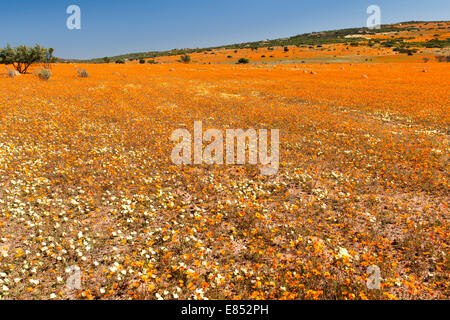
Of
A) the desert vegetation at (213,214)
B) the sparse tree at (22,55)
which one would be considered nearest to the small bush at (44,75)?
the sparse tree at (22,55)

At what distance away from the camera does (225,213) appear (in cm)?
955

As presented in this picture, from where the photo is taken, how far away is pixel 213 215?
30.7ft

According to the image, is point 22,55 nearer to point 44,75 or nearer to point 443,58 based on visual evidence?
point 44,75

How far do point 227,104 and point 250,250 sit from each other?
23928 mm

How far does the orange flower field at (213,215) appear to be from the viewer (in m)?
6.43

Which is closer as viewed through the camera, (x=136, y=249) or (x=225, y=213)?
(x=136, y=249)

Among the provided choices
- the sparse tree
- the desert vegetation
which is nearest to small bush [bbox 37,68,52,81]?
the sparse tree

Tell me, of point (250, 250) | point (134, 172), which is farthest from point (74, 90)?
point (250, 250)

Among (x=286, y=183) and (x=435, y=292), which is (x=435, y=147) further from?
(x=435, y=292)
